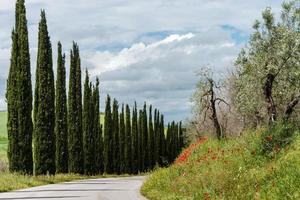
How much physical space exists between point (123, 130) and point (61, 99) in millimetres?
27417

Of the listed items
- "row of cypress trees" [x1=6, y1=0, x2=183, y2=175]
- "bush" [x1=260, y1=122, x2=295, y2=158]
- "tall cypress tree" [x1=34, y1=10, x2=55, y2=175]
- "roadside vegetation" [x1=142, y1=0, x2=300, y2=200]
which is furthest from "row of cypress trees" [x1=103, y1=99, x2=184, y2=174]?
"bush" [x1=260, y1=122, x2=295, y2=158]

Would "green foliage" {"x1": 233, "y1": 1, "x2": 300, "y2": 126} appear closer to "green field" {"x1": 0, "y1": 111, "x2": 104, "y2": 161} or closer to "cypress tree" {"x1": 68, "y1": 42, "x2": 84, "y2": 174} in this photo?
"cypress tree" {"x1": 68, "y1": 42, "x2": 84, "y2": 174}

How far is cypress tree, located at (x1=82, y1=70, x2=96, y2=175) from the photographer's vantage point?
53.7 m

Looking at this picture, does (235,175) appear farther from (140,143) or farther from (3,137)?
(3,137)

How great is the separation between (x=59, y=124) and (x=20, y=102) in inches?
423

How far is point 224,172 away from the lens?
1958 cm

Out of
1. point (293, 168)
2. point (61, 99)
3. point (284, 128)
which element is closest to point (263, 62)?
point (284, 128)

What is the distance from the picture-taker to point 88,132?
55.8m

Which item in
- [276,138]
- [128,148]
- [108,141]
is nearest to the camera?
[276,138]

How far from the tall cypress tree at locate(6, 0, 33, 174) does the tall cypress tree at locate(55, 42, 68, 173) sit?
9404 millimetres

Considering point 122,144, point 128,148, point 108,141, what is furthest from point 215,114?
point 128,148

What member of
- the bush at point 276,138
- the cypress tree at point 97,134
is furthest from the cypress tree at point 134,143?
the bush at point 276,138

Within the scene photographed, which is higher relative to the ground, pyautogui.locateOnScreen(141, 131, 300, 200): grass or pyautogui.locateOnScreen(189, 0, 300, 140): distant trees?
pyautogui.locateOnScreen(189, 0, 300, 140): distant trees

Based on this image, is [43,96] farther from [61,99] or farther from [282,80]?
[282,80]
